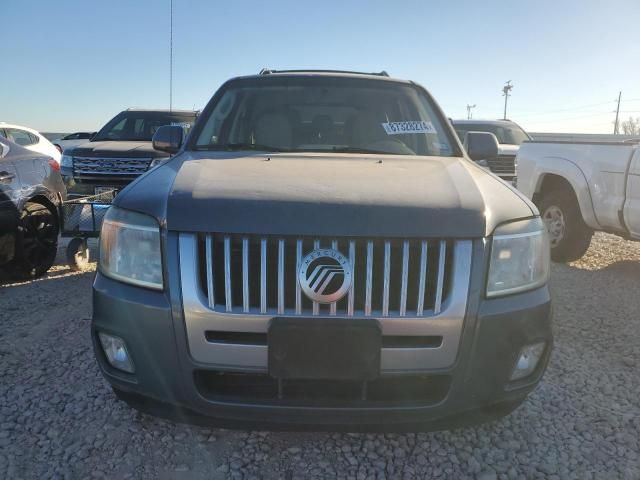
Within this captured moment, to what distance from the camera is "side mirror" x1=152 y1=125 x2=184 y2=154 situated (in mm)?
3439

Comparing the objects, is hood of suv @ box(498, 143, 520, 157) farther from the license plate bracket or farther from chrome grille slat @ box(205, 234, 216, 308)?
chrome grille slat @ box(205, 234, 216, 308)

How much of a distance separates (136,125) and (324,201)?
25.5 ft

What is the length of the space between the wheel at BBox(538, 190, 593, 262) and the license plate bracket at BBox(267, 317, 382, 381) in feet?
15.8

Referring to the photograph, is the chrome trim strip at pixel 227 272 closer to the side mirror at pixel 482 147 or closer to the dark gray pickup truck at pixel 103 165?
the side mirror at pixel 482 147

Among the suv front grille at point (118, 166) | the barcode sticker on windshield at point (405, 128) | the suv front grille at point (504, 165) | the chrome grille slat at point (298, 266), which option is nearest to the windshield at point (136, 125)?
the suv front grille at point (118, 166)

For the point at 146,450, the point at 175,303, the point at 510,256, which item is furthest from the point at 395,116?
the point at 146,450

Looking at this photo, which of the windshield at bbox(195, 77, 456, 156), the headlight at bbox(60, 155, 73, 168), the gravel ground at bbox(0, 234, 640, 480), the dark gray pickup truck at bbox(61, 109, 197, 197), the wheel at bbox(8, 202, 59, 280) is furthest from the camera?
the headlight at bbox(60, 155, 73, 168)

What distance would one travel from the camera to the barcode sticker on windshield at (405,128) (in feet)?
10.9

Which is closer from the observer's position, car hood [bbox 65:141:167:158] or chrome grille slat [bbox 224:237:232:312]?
chrome grille slat [bbox 224:237:232:312]

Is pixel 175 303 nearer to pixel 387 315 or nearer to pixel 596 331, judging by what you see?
pixel 387 315

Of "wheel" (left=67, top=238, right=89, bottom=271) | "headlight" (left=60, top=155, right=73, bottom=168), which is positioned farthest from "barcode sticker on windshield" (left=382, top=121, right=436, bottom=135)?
"headlight" (left=60, top=155, right=73, bottom=168)

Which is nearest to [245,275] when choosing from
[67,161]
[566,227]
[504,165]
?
[566,227]

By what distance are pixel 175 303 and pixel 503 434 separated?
5.78 ft

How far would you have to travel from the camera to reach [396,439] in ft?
8.15
